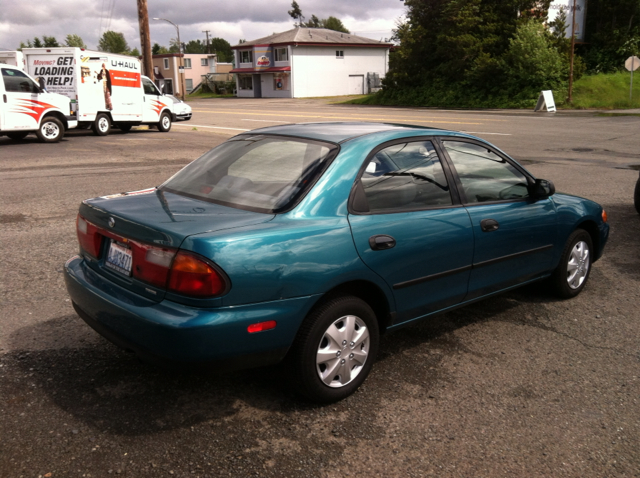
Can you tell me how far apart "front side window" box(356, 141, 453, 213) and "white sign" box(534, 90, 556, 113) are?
105 ft

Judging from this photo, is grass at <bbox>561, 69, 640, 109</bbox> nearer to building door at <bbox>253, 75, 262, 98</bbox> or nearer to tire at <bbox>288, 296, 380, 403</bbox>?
tire at <bbox>288, 296, 380, 403</bbox>

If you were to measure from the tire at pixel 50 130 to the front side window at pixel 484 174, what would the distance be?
1629 cm

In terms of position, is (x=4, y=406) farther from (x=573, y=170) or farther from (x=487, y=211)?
(x=573, y=170)

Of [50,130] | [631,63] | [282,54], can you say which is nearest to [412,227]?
[50,130]

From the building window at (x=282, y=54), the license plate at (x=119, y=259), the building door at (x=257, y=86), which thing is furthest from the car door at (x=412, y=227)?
the building door at (x=257, y=86)

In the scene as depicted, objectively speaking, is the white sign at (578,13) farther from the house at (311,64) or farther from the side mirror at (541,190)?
the side mirror at (541,190)

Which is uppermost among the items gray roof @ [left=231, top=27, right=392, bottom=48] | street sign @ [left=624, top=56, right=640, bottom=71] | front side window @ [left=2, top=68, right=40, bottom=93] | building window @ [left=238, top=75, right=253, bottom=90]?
gray roof @ [left=231, top=27, right=392, bottom=48]

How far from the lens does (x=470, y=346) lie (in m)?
4.33

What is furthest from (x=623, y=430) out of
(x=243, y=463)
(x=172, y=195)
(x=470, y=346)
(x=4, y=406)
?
(x=4, y=406)

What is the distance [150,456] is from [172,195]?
161cm

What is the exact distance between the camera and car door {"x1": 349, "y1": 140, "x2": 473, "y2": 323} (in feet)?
11.7

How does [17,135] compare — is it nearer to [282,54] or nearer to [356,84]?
[282,54]

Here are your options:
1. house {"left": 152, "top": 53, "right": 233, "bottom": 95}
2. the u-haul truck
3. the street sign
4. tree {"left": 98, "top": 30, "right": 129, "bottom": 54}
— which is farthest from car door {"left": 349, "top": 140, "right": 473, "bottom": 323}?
tree {"left": 98, "top": 30, "right": 129, "bottom": 54}

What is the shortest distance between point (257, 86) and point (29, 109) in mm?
55670
